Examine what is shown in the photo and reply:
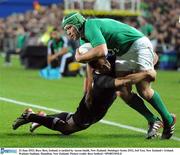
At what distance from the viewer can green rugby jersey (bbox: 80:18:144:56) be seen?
372 inches

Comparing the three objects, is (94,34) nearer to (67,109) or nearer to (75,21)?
(75,21)

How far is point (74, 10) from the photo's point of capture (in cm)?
3406

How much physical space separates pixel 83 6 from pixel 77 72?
28.7ft

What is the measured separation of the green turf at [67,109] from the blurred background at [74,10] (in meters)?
5.20

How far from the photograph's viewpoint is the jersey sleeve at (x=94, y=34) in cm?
934

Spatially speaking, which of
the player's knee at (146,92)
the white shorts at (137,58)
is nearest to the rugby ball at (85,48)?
the white shorts at (137,58)

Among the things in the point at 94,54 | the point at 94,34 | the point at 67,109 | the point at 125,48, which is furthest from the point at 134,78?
the point at 67,109

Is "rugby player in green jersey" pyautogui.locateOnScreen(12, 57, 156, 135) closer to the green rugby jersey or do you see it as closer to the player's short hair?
the green rugby jersey

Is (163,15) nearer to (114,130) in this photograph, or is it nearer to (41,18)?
(41,18)

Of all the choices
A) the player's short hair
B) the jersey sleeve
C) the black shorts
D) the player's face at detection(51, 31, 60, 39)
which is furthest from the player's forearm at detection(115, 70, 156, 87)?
the player's face at detection(51, 31, 60, 39)

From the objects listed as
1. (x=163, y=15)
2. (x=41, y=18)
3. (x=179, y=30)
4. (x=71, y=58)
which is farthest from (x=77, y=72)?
(x=41, y=18)

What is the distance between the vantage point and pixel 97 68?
386 inches

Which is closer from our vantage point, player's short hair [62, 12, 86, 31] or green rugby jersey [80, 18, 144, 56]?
green rugby jersey [80, 18, 144, 56]

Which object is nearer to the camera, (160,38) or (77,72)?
(77,72)
